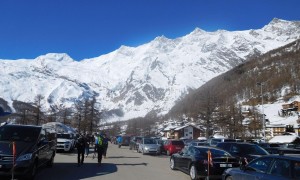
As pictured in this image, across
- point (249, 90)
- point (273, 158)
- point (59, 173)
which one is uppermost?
point (249, 90)

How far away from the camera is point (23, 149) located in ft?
40.0

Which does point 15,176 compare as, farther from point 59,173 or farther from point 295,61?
point 295,61

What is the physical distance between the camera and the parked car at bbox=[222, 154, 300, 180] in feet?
25.8

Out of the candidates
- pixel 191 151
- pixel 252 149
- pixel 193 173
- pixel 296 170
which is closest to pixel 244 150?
pixel 252 149

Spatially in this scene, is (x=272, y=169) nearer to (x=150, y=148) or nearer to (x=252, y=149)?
(x=252, y=149)

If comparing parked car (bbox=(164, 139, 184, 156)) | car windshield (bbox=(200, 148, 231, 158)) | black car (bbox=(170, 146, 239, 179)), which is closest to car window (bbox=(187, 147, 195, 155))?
black car (bbox=(170, 146, 239, 179))

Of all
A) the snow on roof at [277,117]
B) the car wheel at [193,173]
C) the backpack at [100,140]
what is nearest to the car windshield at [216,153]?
the car wheel at [193,173]

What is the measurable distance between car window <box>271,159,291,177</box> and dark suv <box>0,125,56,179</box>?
764cm

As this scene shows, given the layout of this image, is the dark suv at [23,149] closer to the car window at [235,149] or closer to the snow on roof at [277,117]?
the car window at [235,149]

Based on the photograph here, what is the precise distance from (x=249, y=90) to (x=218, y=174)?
16453 cm

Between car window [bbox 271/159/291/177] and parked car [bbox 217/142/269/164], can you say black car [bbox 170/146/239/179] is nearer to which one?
parked car [bbox 217/142/269/164]

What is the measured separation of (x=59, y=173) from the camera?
49.5 feet

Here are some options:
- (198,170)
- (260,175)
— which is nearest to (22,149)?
(198,170)

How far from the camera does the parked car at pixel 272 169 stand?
25.8ft
